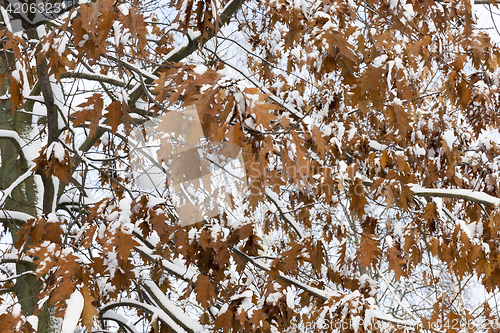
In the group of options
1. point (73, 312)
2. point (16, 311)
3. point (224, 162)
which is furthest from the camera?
point (224, 162)

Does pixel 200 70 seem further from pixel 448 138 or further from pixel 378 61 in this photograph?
pixel 448 138

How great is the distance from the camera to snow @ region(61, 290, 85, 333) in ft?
5.12

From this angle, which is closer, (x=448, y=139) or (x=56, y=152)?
(x=56, y=152)

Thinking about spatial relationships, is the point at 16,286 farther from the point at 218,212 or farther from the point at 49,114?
the point at 218,212

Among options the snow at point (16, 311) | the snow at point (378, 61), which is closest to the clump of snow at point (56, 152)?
the snow at point (16, 311)

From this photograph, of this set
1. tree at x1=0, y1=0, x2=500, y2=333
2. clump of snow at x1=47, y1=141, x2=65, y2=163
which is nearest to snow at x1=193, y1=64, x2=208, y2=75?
tree at x1=0, y1=0, x2=500, y2=333

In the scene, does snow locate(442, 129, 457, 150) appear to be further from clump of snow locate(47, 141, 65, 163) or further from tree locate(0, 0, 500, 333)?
clump of snow locate(47, 141, 65, 163)

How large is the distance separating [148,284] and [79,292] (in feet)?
5.02

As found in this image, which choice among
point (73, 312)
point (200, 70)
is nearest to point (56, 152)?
point (73, 312)

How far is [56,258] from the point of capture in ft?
6.41

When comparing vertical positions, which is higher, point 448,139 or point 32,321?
point 448,139

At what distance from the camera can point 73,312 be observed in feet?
5.42

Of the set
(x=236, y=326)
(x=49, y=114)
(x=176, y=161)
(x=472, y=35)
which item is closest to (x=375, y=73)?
(x=472, y=35)

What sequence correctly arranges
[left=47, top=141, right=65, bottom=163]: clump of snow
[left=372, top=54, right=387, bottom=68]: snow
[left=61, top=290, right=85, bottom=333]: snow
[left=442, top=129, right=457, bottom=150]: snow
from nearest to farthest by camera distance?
[left=61, top=290, right=85, bottom=333]: snow → [left=47, top=141, right=65, bottom=163]: clump of snow → [left=372, top=54, right=387, bottom=68]: snow → [left=442, top=129, right=457, bottom=150]: snow
